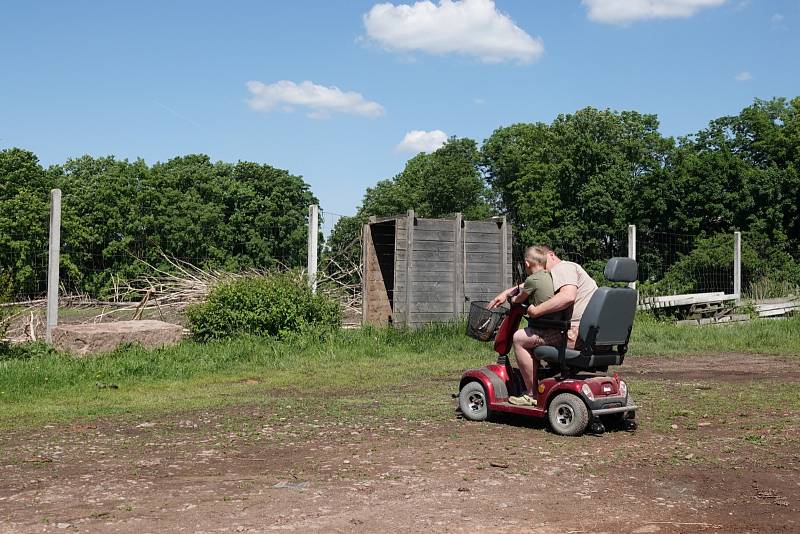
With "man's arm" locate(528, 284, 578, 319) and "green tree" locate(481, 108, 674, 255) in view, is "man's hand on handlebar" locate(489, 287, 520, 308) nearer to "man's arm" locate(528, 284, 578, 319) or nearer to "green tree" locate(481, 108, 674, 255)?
"man's arm" locate(528, 284, 578, 319)

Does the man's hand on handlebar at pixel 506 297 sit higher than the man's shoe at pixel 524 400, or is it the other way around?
the man's hand on handlebar at pixel 506 297

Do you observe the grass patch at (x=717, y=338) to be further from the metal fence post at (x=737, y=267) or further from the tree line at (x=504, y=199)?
the tree line at (x=504, y=199)

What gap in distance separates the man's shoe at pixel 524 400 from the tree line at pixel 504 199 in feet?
23.9

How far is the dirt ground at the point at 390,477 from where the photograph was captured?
15.1 feet

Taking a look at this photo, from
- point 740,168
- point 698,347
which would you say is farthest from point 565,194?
point 698,347

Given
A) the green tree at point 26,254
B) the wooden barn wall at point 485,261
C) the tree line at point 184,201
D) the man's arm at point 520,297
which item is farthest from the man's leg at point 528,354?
the tree line at point 184,201

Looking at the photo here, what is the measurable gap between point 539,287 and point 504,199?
2153 inches

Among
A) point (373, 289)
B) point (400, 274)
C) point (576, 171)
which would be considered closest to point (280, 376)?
point (400, 274)

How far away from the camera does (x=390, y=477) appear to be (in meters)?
5.54

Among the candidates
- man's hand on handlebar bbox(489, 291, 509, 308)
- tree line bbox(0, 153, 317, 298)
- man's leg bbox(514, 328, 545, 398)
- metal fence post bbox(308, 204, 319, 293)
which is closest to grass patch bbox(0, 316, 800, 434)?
man's leg bbox(514, 328, 545, 398)

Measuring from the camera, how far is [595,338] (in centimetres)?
705

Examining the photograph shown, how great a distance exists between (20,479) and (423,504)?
2.57 meters

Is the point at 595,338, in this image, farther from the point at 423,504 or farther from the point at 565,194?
the point at 565,194

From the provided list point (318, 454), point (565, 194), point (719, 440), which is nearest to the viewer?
point (318, 454)
